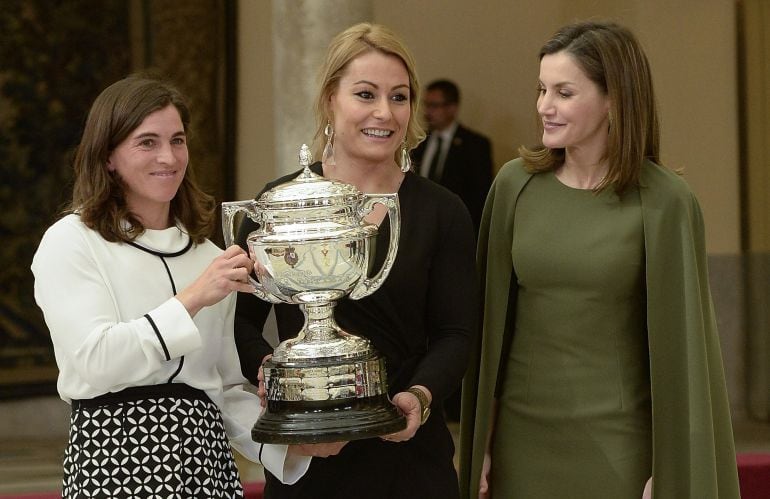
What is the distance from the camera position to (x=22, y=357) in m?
7.77

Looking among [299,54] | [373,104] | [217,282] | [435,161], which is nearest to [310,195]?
[217,282]

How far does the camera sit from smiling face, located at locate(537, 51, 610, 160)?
295 cm

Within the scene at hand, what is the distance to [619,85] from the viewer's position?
2939 mm

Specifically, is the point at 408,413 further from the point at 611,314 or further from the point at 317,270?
the point at 611,314

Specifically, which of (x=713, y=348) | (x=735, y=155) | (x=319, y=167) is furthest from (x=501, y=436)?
(x=735, y=155)

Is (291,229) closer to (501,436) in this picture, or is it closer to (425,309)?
(425,309)

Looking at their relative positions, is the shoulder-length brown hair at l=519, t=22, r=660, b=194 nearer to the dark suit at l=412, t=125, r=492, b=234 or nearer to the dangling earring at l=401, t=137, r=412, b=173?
the dangling earring at l=401, t=137, r=412, b=173

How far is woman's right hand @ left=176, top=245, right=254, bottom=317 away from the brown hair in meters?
0.53

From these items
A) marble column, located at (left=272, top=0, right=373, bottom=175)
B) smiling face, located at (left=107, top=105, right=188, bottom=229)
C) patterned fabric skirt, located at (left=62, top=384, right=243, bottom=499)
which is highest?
marble column, located at (left=272, top=0, right=373, bottom=175)

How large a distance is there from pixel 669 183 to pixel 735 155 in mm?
5056

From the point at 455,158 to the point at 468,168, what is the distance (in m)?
0.09

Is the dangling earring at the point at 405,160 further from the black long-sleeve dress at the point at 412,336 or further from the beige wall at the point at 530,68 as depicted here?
the beige wall at the point at 530,68

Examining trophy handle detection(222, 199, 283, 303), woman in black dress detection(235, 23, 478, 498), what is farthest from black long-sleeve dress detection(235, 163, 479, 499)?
trophy handle detection(222, 199, 283, 303)

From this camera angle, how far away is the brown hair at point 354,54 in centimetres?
293
